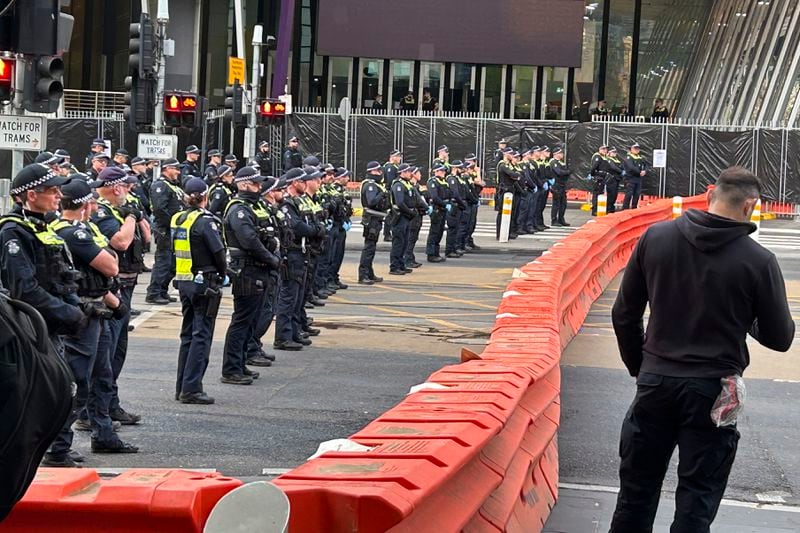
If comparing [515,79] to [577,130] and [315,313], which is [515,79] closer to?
[577,130]

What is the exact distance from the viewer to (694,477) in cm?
564

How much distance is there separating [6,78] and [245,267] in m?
4.05

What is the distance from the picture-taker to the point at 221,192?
19.5m

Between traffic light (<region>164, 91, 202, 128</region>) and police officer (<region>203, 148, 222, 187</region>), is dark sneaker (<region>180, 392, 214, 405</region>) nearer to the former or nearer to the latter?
police officer (<region>203, 148, 222, 187</region>)

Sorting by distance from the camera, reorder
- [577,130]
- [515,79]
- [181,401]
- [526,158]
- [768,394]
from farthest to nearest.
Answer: [515,79], [577,130], [526,158], [768,394], [181,401]

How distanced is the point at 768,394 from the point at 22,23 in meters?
7.10

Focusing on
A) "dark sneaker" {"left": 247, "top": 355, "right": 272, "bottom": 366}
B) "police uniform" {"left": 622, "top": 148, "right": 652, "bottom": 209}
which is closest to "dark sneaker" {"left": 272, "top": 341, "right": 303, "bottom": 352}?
"dark sneaker" {"left": 247, "top": 355, "right": 272, "bottom": 366}

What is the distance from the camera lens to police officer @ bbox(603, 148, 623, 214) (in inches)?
1403

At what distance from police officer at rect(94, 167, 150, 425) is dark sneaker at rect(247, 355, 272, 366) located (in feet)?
5.21

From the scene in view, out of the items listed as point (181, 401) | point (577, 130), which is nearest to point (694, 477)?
point (181, 401)

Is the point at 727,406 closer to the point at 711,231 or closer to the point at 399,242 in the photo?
the point at 711,231

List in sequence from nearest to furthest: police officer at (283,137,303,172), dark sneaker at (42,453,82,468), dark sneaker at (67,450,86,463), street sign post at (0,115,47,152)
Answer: dark sneaker at (42,453,82,468)
dark sneaker at (67,450,86,463)
street sign post at (0,115,47,152)
police officer at (283,137,303,172)

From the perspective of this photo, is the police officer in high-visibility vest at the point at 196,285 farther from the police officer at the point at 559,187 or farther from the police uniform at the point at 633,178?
the police uniform at the point at 633,178

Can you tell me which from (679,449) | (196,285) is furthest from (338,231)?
(679,449)
